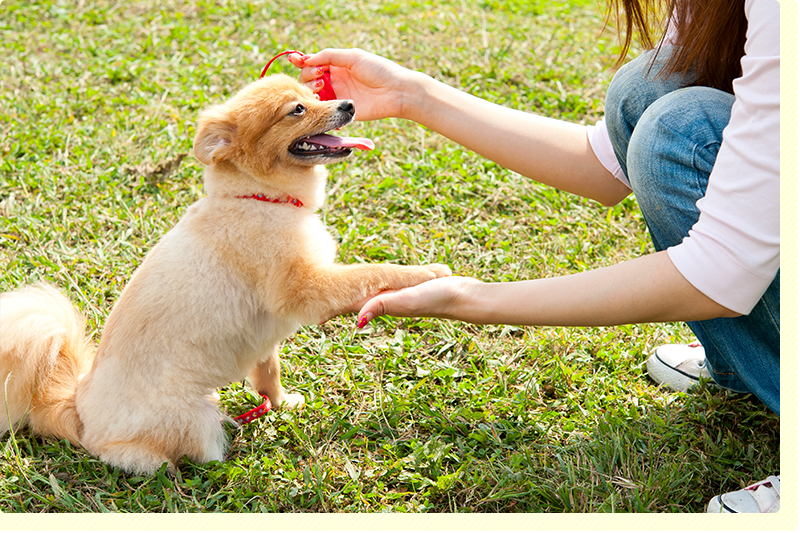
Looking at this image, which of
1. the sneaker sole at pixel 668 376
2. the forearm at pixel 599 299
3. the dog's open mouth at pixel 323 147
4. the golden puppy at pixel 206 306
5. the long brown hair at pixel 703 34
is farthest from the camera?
the sneaker sole at pixel 668 376

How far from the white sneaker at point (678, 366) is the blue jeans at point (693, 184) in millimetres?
411

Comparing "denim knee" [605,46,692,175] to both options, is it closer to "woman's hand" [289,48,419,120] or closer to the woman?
the woman

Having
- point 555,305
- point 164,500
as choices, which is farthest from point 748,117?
point 164,500

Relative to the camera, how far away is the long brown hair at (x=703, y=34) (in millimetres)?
2000

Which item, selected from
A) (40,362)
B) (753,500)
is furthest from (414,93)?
(753,500)

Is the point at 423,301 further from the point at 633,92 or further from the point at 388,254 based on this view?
the point at 388,254

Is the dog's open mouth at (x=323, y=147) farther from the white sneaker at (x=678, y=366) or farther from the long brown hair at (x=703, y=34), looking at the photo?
the white sneaker at (x=678, y=366)

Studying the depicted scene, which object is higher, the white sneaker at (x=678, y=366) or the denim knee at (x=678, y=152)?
the denim knee at (x=678, y=152)

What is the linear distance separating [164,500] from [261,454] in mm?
369

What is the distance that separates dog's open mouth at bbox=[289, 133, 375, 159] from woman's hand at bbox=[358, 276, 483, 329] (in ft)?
2.09

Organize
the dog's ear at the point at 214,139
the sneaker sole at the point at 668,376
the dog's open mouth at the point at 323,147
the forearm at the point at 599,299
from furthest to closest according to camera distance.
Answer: the sneaker sole at the point at 668,376
the dog's open mouth at the point at 323,147
the dog's ear at the point at 214,139
the forearm at the point at 599,299

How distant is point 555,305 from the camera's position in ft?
6.48

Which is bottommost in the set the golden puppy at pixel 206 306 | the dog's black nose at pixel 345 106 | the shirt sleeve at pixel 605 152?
the golden puppy at pixel 206 306

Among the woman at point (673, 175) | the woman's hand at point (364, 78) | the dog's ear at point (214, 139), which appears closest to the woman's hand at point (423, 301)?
the woman at point (673, 175)
